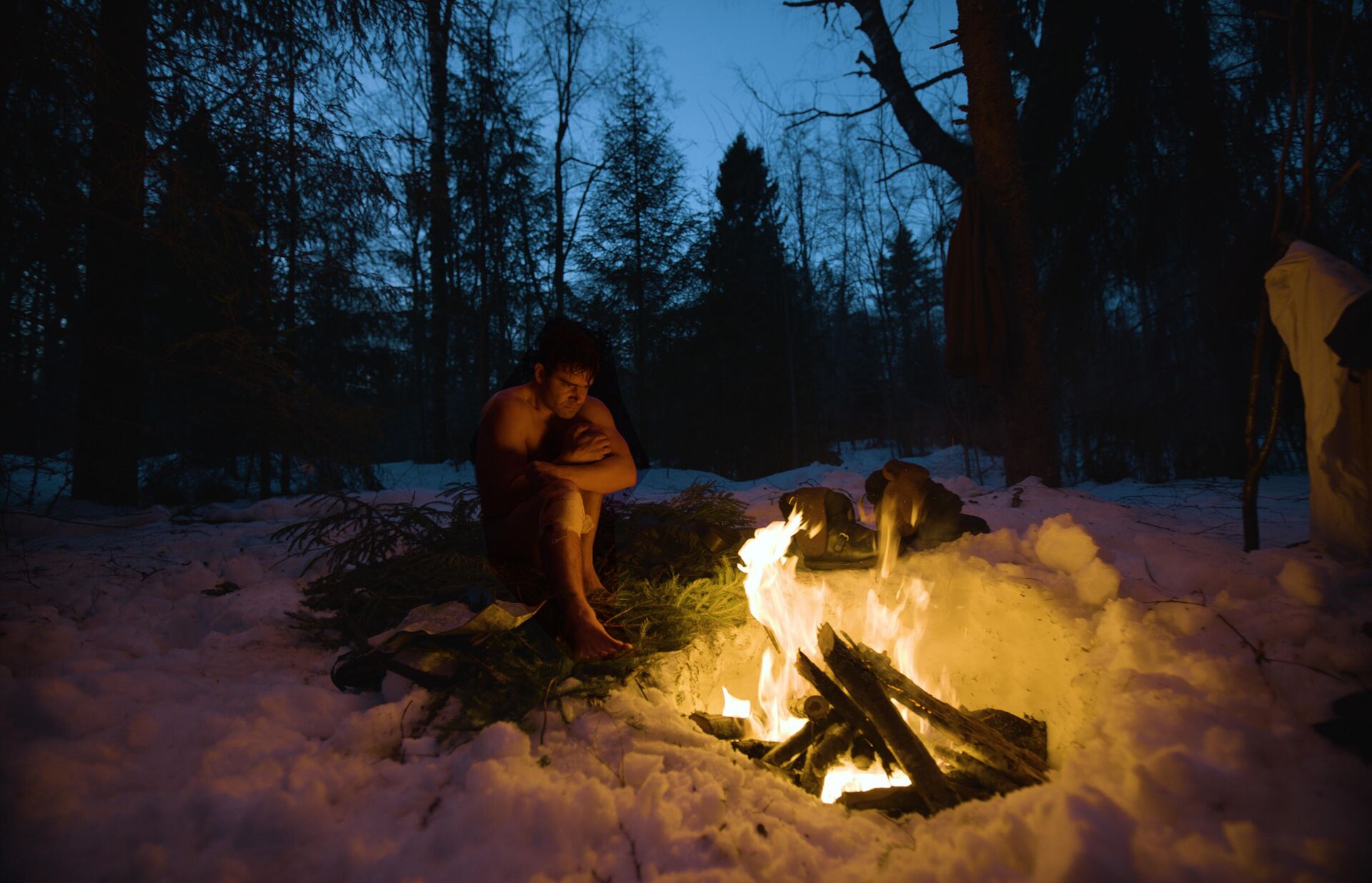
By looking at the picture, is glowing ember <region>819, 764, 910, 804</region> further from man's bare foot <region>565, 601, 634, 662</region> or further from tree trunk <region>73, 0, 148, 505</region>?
tree trunk <region>73, 0, 148, 505</region>

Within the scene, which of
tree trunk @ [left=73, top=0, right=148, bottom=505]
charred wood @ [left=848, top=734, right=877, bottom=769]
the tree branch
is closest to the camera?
charred wood @ [left=848, top=734, right=877, bottom=769]

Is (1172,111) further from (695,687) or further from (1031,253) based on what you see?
(695,687)

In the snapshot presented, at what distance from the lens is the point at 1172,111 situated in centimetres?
562

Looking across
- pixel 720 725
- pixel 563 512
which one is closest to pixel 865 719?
pixel 720 725

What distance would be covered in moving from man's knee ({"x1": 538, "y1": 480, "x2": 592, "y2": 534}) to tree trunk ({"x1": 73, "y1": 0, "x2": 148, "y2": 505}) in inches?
119

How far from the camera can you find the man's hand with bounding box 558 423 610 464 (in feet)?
8.43

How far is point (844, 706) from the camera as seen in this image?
6.95 ft

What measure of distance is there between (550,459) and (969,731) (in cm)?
202

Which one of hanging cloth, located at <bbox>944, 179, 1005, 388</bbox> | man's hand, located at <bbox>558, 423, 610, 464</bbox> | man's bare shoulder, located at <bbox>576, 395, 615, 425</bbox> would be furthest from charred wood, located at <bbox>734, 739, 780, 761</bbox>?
hanging cloth, located at <bbox>944, 179, 1005, 388</bbox>

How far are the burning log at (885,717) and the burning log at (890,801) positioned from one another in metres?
0.03

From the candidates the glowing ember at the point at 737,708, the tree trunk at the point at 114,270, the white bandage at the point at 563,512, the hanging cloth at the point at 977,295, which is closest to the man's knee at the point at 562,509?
the white bandage at the point at 563,512

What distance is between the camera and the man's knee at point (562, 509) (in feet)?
7.77

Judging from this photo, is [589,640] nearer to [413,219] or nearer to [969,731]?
[969,731]

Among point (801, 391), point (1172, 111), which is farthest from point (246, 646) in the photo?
point (801, 391)
